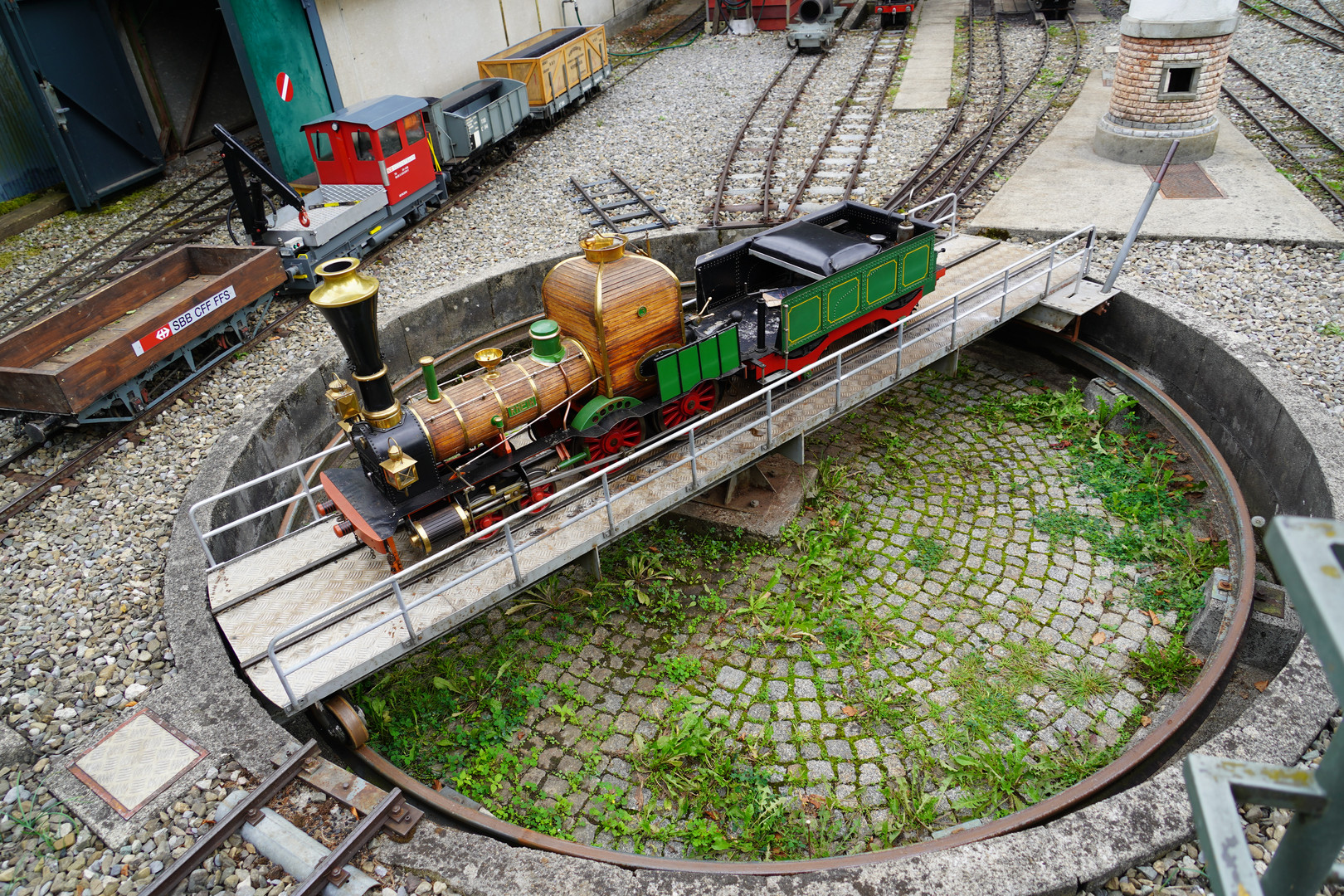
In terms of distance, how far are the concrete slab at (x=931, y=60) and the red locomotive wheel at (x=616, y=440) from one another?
15.4 metres

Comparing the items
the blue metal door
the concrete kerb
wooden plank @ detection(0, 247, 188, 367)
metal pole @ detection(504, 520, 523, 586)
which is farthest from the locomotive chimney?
the blue metal door

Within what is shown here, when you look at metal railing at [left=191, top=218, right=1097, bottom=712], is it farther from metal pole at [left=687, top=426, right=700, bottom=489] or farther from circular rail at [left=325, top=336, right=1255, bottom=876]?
circular rail at [left=325, top=336, right=1255, bottom=876]

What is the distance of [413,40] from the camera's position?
21.2 meters

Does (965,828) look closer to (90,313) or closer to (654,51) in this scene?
(90,313)

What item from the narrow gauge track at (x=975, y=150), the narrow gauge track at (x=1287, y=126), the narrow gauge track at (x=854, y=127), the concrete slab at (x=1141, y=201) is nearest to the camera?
the concrete slab at (x=1141, y=201)

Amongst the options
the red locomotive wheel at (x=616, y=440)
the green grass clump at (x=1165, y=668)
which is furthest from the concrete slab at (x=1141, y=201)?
the red locomotive wheel at (x=616, y=440)

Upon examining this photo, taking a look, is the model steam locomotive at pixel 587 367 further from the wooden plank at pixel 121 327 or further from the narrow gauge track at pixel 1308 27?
the narrow gauge track at pixel 1308 27

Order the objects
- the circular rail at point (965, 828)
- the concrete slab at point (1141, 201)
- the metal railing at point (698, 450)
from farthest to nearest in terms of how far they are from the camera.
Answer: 1. the concrete slab at point (1141, 201)
2. the metal railing at point (698, 450)
3. the circular rail at point (965, 828)

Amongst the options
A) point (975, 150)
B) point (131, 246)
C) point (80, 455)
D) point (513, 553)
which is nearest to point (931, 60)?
point (975, 150)

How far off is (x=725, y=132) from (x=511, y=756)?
660 inches

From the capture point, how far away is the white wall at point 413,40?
63.9 feet

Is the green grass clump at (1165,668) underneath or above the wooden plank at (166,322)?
underneath

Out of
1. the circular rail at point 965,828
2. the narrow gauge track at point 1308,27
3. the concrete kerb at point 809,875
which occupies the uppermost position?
the narrow gauge track at point 1308,27

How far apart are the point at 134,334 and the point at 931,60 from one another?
2279cm
